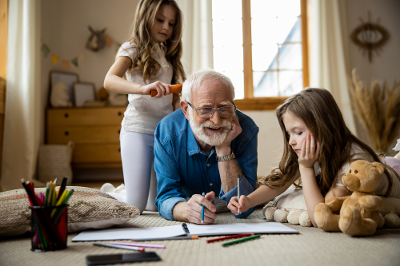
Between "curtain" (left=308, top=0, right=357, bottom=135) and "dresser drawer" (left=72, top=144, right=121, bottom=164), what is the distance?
2499mm

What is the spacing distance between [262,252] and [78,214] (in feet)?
2.16

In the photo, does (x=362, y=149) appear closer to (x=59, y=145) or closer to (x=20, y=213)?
(x=20, y=213)

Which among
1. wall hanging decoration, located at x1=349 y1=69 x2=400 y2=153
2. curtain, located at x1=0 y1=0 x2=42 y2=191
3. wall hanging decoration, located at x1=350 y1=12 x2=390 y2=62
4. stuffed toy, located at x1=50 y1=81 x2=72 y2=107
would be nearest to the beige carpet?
curtain, located at x1=0 y1=0 x2=42 y2=191

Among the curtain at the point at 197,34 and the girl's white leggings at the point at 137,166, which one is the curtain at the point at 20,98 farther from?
the girl's white leggings at the point at 137,166

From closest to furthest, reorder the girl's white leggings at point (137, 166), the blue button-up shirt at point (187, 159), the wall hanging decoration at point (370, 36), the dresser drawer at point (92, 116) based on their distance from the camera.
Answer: the blue button-up shirt at point (187, 159)
the girl's white leggings at point (137, 166)
the dresser drawer at point (92, 116)
the wall hanging decoration at point (370, 36)

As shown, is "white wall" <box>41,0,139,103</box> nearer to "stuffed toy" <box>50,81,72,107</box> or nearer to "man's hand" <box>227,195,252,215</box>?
"stuffed toy" <box>50,81,72,107</box>

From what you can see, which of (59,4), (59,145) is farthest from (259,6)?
(59,145)

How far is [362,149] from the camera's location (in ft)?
4.42

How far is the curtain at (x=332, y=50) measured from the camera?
160 inches

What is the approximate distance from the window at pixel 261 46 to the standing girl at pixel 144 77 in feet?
7.86

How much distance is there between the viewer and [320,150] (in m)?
1.31

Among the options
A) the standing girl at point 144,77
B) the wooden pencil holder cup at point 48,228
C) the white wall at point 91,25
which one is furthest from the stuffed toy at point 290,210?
the white wall at point 91,25

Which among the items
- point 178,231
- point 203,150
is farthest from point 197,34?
point 178,231

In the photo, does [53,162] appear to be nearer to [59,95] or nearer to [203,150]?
[59,95]
